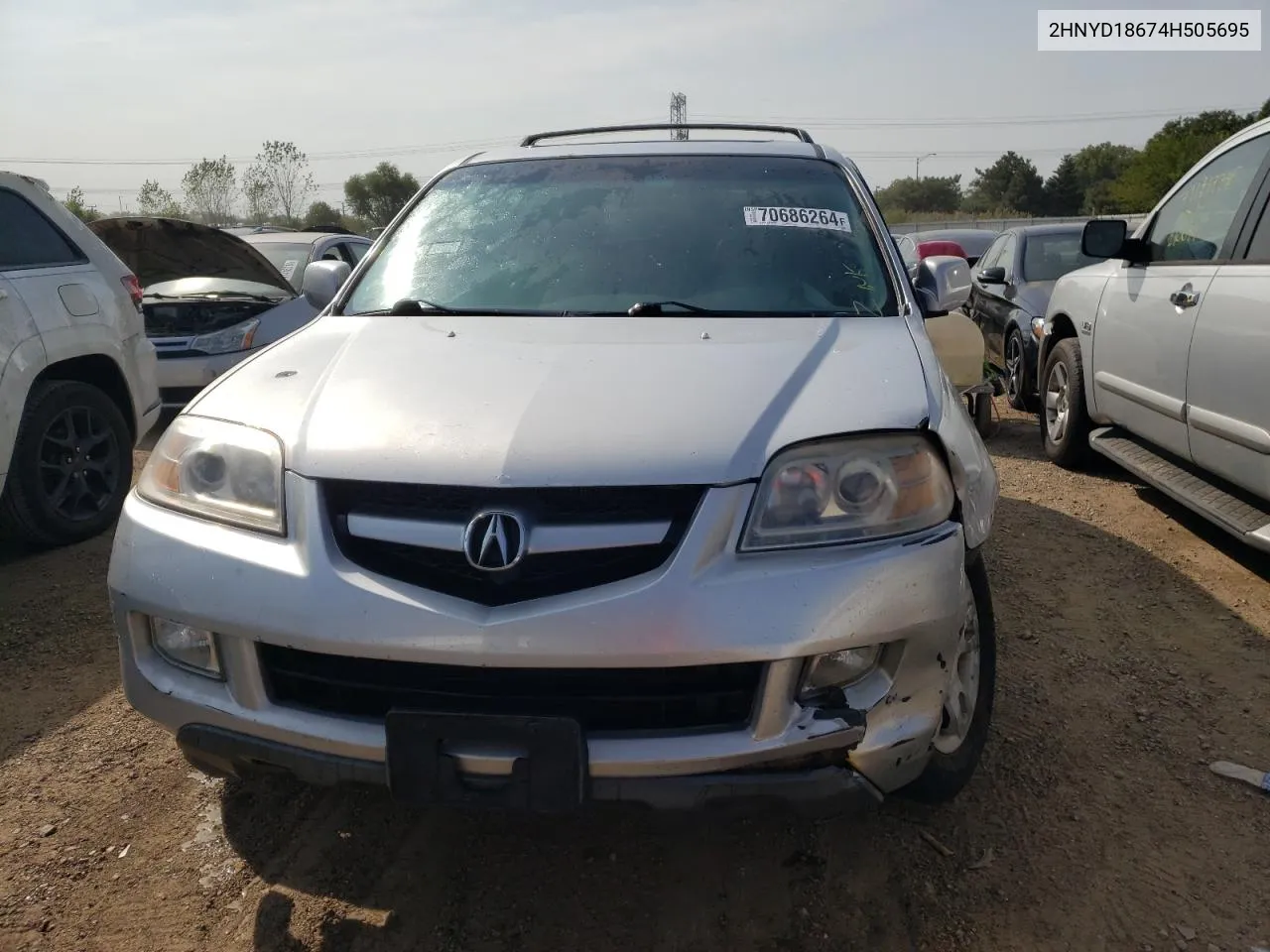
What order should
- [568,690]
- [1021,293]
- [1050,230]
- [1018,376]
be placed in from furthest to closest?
1. [1050,230]
2. [1021,293]
3. [1018,376]
4. [568,690]

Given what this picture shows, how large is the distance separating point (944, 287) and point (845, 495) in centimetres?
161

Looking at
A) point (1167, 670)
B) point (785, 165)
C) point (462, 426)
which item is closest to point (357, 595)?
point (462, 426)

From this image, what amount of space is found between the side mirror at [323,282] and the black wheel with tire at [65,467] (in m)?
1.83

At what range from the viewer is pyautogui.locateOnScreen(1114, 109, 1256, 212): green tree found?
154ft

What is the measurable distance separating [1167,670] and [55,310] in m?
4.79

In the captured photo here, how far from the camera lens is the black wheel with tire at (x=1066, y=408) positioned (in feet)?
19.1

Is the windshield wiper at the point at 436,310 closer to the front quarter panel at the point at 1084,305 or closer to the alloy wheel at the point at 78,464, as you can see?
the alloy wheel at the point at 78,464

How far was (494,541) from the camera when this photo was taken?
6.22 feet

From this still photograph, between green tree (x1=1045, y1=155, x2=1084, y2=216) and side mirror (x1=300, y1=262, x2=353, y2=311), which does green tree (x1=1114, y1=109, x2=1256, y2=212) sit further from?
side mirror (x1=300, y1=262, x2=353, y2=311)

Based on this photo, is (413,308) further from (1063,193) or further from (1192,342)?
(1063,193)

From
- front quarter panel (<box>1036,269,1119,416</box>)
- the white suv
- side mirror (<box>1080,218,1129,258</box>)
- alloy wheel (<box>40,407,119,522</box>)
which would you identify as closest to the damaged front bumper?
the white suv

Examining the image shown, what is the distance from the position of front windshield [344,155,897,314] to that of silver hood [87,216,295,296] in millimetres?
4857

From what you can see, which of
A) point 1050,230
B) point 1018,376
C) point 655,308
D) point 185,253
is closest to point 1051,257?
point 1050,230

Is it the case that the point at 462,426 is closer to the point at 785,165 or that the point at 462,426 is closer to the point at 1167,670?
the point at 785,165
